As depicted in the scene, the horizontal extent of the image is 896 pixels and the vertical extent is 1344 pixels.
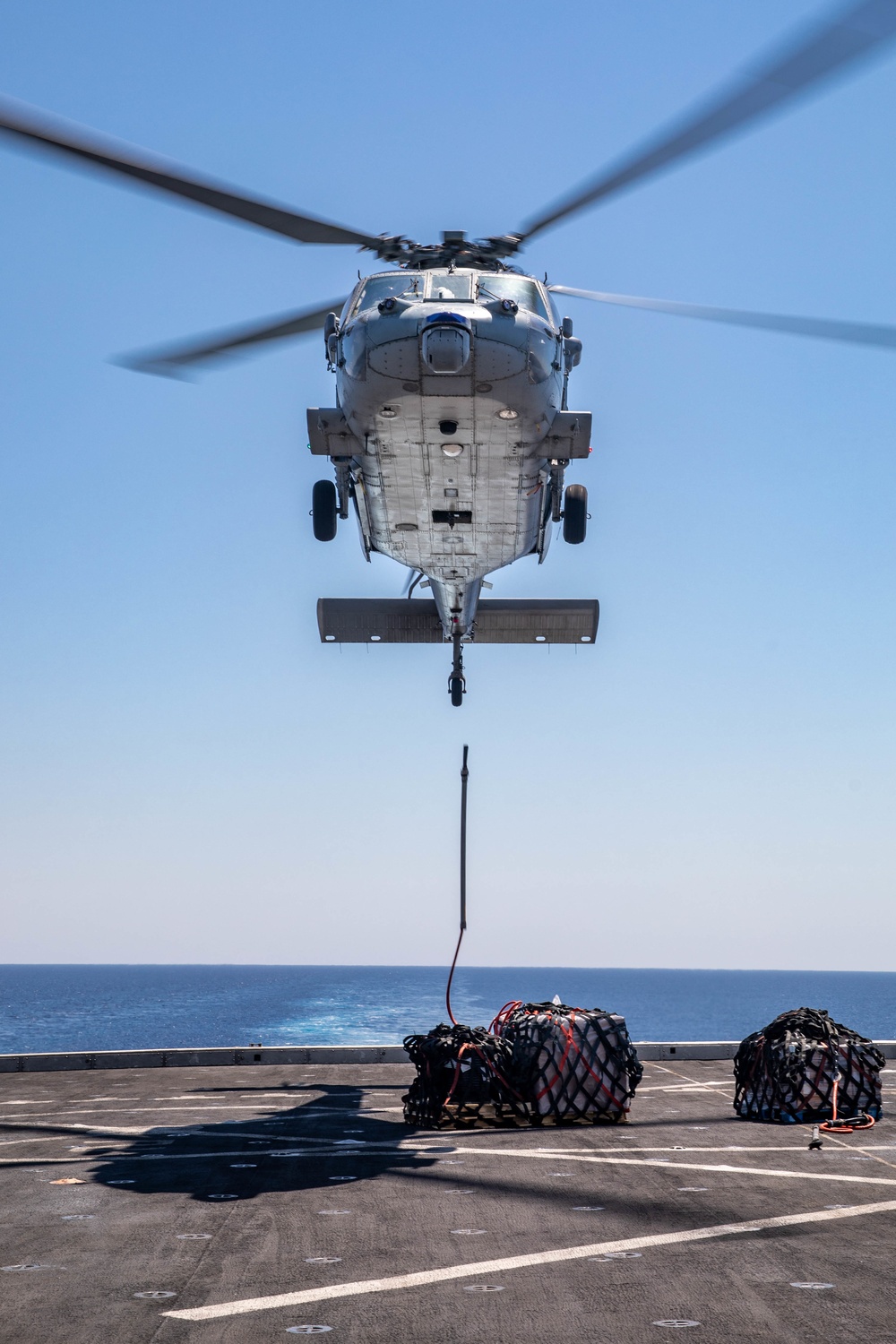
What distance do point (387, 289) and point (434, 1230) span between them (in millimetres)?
12199

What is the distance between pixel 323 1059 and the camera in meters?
24.4

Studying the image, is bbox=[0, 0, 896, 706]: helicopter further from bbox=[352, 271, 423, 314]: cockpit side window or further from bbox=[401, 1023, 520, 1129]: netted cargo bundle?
bbox=[401, 1023, 520, 1129]: netted cargo bundle

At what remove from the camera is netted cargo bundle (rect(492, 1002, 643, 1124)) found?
650 inches

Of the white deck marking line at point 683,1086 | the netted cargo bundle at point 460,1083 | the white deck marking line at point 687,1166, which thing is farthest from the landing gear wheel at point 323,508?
the white deck marking line at point 683,1086

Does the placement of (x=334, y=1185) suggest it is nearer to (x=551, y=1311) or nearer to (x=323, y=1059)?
(x=551, y=1311)

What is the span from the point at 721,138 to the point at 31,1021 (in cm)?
16008

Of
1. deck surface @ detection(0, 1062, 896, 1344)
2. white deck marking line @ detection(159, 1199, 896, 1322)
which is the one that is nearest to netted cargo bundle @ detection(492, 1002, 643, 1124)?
deck surface @ detection(0, 1062, 896, 1344)

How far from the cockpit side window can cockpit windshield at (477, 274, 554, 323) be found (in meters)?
0.94

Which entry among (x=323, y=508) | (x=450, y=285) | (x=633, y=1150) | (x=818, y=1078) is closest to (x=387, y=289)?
(x=450, y=285)

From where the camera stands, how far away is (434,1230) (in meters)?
9.99

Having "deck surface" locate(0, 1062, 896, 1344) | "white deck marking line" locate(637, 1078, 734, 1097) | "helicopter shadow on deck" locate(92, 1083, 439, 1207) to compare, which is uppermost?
"deck surface" locate(0, 1062, 896, 1344)

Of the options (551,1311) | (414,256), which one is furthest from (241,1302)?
(414,256)

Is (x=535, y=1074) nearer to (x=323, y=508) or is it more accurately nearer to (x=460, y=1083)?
(x=460, y=1083)

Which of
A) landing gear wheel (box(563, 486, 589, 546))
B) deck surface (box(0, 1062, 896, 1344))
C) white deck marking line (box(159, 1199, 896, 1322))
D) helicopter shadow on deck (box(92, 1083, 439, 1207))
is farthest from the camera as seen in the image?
landing gear wheel (box(563, 486, 589, 546))
